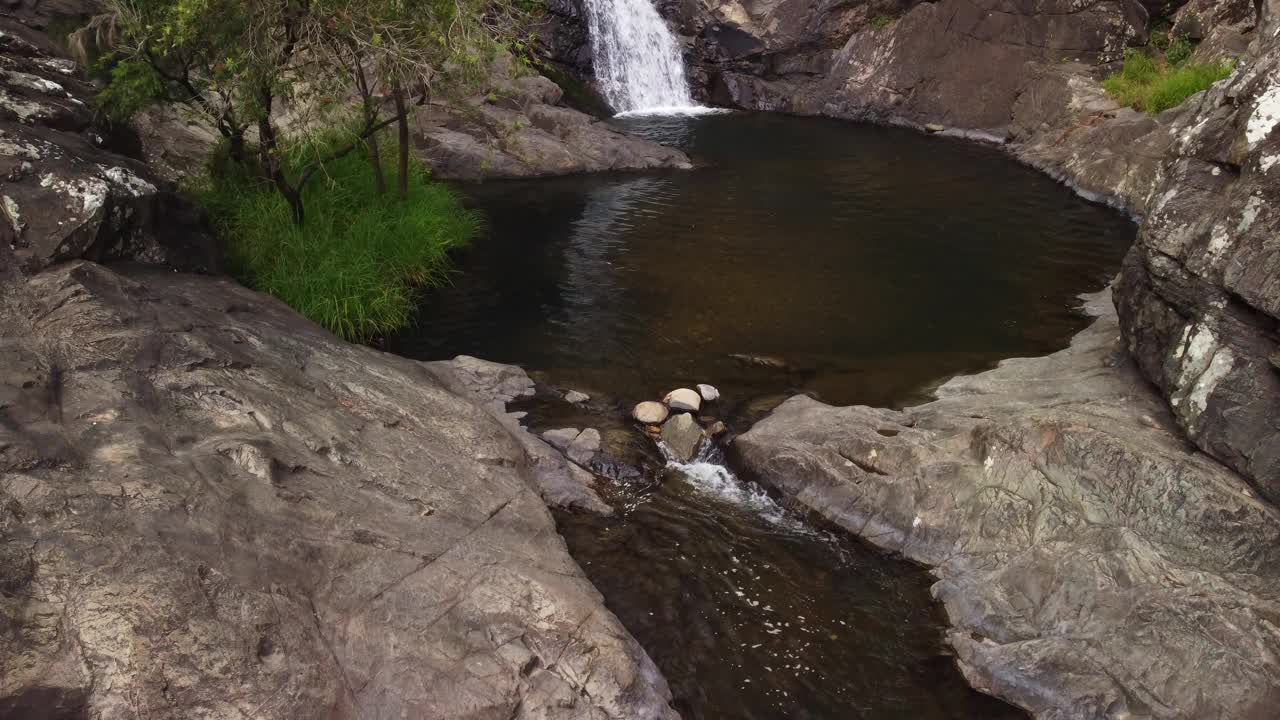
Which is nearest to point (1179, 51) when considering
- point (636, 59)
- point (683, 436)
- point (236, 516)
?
point (636, 59)

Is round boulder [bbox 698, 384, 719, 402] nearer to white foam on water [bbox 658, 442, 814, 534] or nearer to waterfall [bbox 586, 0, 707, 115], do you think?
white foam on water [bbox 658, 442, 814, 534]

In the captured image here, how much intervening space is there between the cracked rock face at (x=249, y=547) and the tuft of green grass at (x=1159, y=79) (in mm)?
20159

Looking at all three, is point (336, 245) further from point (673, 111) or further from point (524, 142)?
point (673, 111)

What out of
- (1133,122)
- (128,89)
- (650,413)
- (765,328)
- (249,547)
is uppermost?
(1133,122)

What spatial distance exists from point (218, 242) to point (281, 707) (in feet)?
27.4

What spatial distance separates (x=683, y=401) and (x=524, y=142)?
13.4 m

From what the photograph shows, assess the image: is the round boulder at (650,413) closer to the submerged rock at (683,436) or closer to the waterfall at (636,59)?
the submerged rock at (683,436)

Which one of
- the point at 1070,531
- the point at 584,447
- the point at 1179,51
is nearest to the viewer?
the point at 1070,531

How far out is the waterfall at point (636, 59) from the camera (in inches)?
1215

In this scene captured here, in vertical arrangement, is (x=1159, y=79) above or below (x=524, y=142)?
above

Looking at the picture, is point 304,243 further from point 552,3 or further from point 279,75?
point 552,3

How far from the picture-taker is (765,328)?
13336 mm

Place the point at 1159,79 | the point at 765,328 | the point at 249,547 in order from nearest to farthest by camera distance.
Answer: the point at 249,547 → the point at 765,328 → the point at 1159,79

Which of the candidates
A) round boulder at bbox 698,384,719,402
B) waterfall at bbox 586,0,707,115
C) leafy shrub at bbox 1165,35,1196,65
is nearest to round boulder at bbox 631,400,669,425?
round boulder at bbox 698,384,719,402
